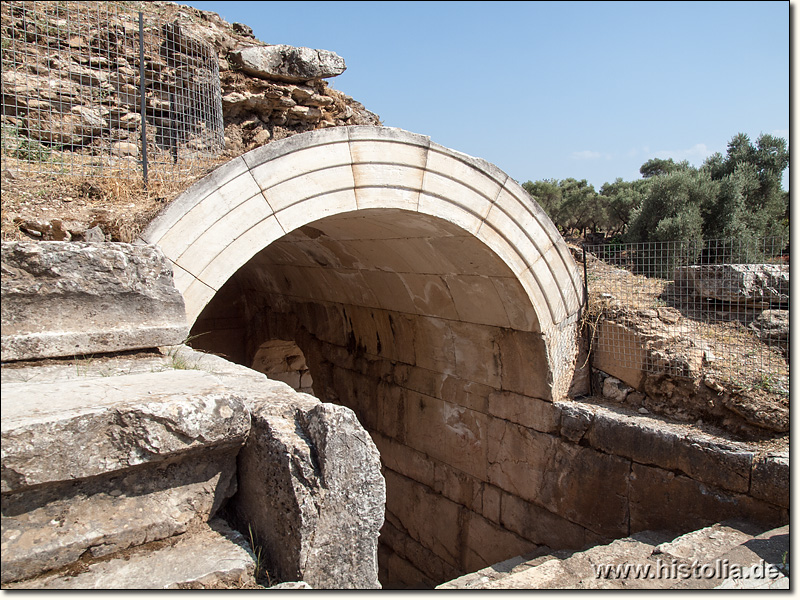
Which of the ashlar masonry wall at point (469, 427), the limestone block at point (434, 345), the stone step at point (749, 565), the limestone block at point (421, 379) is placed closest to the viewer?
the stone step at point (749, 565)

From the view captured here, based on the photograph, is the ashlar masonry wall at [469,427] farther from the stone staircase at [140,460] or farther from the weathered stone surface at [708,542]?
the stone staircase at [140,460]

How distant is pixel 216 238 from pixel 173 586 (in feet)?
7.84

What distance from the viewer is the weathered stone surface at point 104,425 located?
164 centimetres

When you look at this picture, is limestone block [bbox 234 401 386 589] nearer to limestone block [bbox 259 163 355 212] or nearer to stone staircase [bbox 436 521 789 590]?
stone staircase [bbox 436 521 789 590]

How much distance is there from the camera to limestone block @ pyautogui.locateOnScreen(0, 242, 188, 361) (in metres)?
2.19

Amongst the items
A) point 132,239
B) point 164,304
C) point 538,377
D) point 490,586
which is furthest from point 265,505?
point 538,377

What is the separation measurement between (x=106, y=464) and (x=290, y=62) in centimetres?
591

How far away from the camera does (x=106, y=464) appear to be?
177 centimetres

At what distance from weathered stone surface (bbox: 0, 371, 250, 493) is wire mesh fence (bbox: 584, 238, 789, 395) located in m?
4.03

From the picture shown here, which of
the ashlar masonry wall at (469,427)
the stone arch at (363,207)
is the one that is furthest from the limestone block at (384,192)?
the ashlar masonry wall at (469,427)

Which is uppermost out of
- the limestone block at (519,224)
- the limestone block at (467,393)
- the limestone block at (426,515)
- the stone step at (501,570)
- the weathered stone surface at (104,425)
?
the limestone block at (519,224)

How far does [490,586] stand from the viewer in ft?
12.7

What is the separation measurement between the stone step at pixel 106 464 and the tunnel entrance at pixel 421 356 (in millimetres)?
2845

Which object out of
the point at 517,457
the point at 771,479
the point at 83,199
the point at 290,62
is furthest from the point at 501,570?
the point at 290,62
